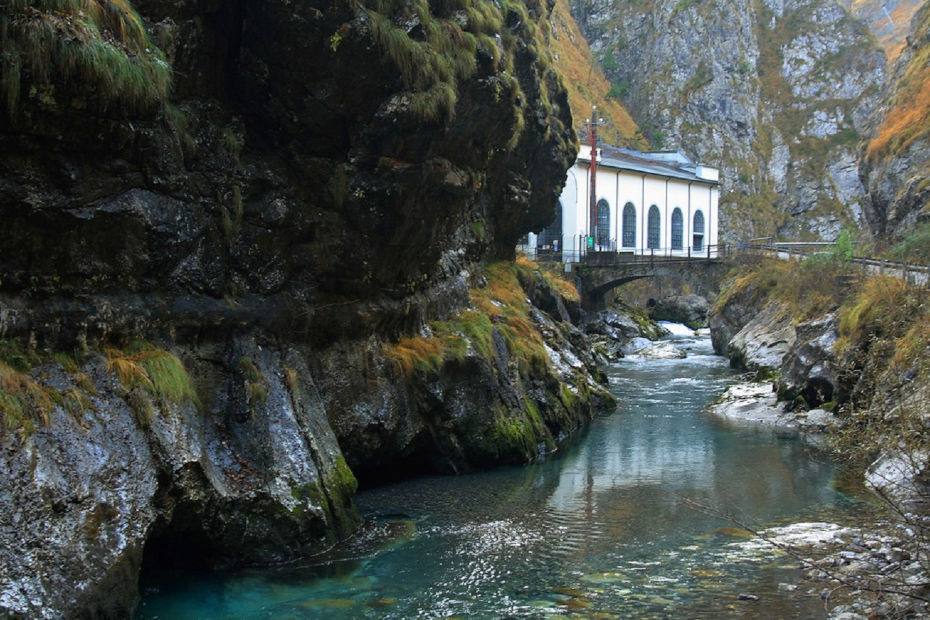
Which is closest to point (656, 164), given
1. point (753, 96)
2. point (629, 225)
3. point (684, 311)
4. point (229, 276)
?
point (629, 225)

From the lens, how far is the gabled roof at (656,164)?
7056 centimetres

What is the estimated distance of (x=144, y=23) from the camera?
13102 mm

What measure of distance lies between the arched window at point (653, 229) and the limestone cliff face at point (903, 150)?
29932 millimetres

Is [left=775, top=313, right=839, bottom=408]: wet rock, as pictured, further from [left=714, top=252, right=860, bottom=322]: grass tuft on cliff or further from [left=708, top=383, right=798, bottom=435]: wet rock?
[left=714, top=252, right=860, bottom=322]: grass tuft on cliff

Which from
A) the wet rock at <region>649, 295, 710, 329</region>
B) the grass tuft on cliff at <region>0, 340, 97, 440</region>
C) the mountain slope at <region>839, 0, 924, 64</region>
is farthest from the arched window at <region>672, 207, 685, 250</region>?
the mountain slope at <region>839, 0, 924, 64</region>

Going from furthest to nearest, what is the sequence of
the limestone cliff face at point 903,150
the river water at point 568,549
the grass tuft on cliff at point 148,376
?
the limestone cliff face at point 903,150 < the grass tuft on cliff at point 148,376 < the river water at point 568,549

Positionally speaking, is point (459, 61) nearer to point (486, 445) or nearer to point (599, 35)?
point (486, 445)

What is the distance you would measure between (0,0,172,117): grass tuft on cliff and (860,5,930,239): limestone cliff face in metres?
28.9

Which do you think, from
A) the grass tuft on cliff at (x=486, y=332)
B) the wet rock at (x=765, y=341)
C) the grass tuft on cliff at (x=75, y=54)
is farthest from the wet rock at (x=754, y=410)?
the grass tuft on cliff at (x=75, y=54)

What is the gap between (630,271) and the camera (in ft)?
A: 184

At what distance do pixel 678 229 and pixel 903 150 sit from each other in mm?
41724

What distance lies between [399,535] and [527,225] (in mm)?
19188

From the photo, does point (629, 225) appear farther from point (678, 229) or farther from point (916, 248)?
point (916, 248)

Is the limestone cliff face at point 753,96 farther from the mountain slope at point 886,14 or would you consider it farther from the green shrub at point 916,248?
the green shrub at point 916,248
